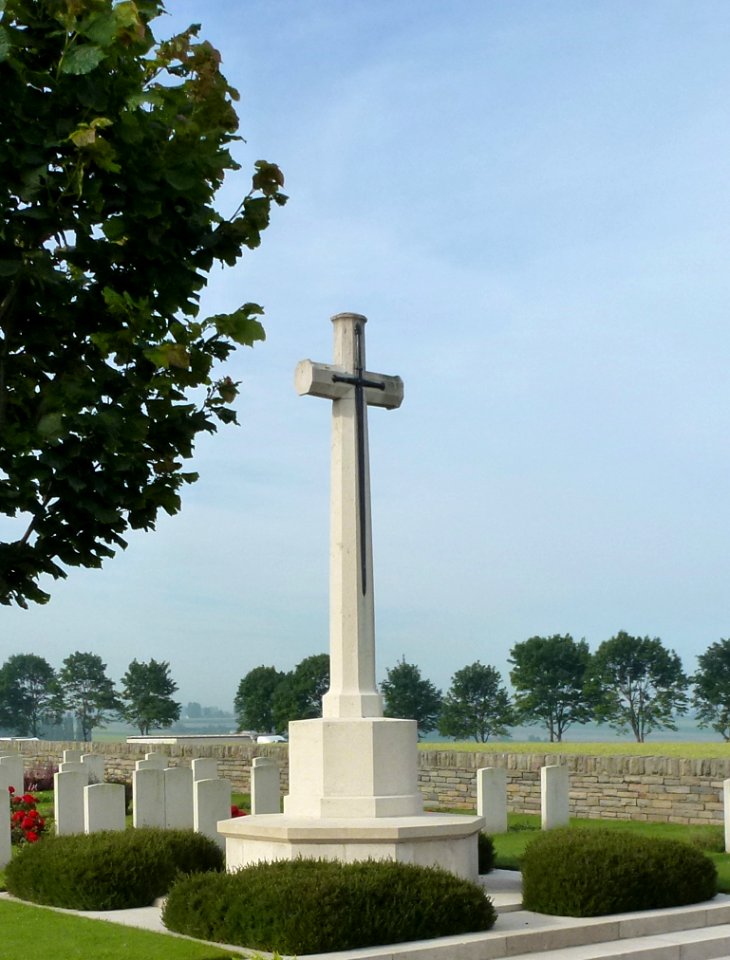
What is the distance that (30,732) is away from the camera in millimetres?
95500

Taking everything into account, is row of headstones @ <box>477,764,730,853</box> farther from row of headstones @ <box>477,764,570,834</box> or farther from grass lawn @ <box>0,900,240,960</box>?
grass lawn @ <box>0,900,240,960</box>

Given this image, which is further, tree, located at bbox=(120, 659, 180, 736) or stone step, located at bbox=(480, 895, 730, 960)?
tree, located at bbox=(120, 659, 180, 736)

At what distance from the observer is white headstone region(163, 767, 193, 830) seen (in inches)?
620

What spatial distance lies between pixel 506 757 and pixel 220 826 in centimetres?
1159

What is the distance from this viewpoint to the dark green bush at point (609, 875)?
10.4m

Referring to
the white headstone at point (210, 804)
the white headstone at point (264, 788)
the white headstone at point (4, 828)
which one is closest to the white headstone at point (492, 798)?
the white headstone at point (264, 788)

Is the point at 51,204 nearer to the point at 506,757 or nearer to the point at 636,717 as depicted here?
the point at 506,757

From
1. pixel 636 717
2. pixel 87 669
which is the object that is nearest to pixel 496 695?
pixel 636 717

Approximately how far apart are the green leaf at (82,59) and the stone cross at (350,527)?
6.10 metres

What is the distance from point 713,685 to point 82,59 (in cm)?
5971

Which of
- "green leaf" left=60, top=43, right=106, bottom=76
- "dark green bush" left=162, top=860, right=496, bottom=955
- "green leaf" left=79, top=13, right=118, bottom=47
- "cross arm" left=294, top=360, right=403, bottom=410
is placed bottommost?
"dark green bush" left=162, top=860, right=496, bottom=955

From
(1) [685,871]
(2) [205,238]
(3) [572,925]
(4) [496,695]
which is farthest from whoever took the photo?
(4) [496,695]

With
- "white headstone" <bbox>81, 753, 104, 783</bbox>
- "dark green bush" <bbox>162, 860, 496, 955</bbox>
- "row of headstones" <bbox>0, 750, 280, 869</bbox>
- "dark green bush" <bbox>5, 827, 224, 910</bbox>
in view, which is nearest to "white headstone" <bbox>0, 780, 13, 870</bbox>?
"row of headstones" <bbox>0, 750, 280, 869</bbox>

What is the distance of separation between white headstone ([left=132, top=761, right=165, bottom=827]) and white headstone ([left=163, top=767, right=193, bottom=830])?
7cm
